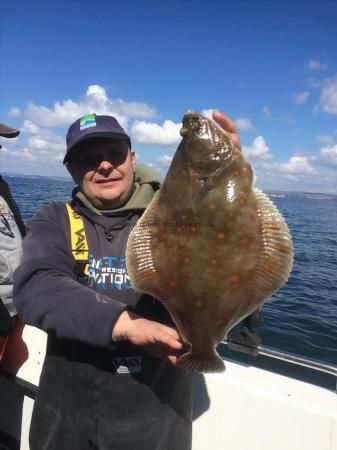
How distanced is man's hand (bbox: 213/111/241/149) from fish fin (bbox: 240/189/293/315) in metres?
0.52

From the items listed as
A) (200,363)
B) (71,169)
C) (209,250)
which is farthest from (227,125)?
(200,363)

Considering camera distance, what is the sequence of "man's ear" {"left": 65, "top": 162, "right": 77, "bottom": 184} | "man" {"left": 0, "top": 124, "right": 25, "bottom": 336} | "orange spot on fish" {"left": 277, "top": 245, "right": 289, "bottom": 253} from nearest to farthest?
"orange spot on fish" {"left": 277, "top": 245, "right": 289, "bottom": 253} < "man's ear" {"left": 65, "top": 162, "right": 77, "bottom": 184} < "man" {"left": 0, "top": 124, "right": 25, "bottom": 336}

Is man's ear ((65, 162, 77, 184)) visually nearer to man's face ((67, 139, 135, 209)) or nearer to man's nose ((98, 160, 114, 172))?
man's face ((67, 139, 135, 209))

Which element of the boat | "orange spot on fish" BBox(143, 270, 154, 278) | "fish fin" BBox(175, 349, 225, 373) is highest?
"orange spot on fish" BBox(143, 270, 154, 278)

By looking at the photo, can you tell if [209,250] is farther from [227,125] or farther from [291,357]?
[291,357]

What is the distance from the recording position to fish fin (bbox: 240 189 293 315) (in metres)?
2.28

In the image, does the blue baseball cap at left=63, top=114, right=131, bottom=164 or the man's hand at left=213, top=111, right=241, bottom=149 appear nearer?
the man's hand at left=213, top=111, right=241, bottom=149

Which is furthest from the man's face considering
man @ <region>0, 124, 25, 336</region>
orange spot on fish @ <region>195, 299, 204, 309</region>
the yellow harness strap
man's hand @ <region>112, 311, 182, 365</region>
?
man @ <region>0, 124, 25, 336</region>

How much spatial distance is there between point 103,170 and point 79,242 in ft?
1.97

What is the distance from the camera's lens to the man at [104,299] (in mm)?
2748

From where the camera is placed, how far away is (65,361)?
295 centimetres

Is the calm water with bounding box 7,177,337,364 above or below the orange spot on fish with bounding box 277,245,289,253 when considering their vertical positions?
below

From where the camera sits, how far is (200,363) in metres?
2.24

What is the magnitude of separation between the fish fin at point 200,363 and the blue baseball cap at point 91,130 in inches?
68.5
